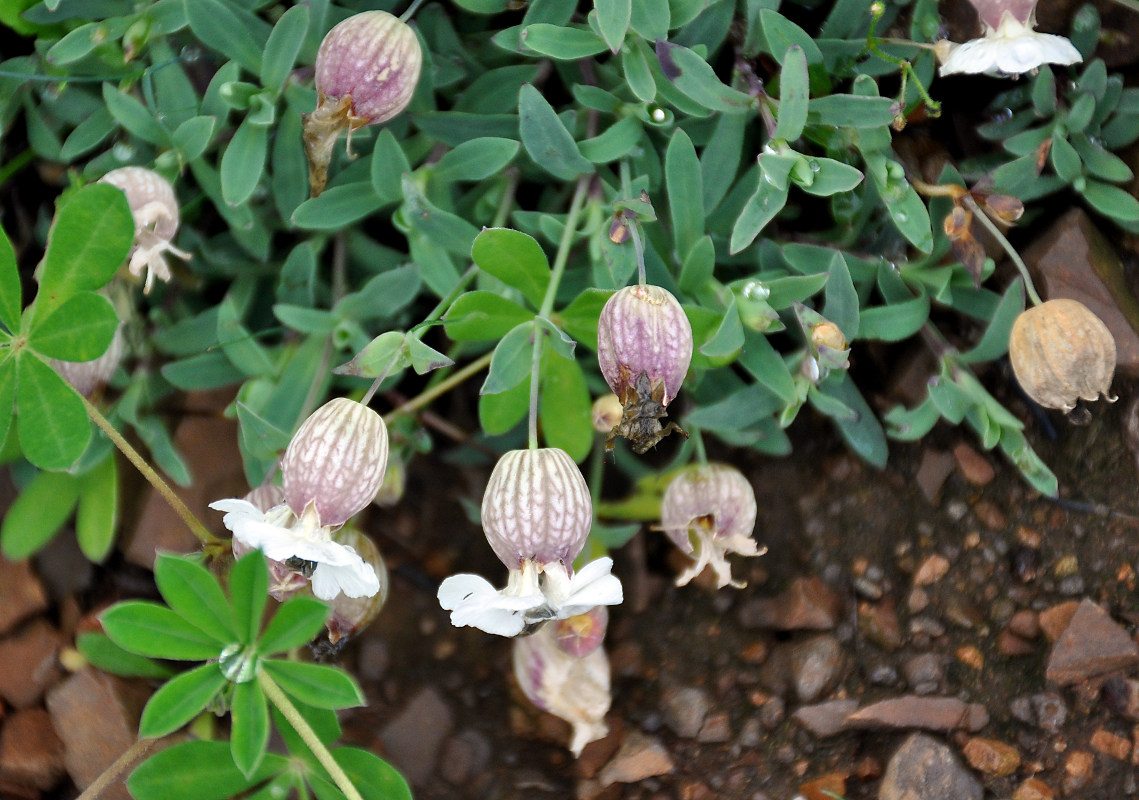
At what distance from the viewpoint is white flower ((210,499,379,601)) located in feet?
4.14

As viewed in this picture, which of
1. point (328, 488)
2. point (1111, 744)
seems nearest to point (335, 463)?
point (328, 488)

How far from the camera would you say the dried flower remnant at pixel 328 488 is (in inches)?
51.9

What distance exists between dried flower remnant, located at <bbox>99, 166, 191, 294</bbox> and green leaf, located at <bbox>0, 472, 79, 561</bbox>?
447 millimetres

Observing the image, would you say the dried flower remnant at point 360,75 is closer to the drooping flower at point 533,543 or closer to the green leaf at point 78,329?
the green leaf at point 78,329

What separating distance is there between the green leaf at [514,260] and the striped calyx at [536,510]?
32cm

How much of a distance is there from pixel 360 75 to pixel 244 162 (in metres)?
0.28

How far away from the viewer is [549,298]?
4.95 feet

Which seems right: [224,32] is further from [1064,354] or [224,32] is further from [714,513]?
[1064,354]

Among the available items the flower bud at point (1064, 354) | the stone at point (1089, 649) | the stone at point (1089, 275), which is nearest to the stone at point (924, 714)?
the stone at point (1089, 649)

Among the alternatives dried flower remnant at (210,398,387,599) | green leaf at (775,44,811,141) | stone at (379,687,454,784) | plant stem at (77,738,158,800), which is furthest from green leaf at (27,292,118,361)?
green leaf at (775,44,811,141)

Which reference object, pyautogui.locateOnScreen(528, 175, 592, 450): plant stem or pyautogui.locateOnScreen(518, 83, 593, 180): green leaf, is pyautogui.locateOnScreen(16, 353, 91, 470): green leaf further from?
pyautogui.locateOnScreen(518, 83, 593, 180): green leaf

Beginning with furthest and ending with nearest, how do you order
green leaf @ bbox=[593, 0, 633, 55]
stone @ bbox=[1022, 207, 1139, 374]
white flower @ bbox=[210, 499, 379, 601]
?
stone @ bbox=[1022, 207, 1139, 374] → green leaf @ bbox=[593, 0, 633, 55] → white flower @ bbox=[210, 499, 379, 601]

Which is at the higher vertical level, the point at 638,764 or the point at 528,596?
the point at 528,596

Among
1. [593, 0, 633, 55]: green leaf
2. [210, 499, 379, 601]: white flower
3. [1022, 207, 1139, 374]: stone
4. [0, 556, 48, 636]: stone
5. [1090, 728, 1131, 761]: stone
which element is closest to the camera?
[210, 499, 379, 601]: white flower
